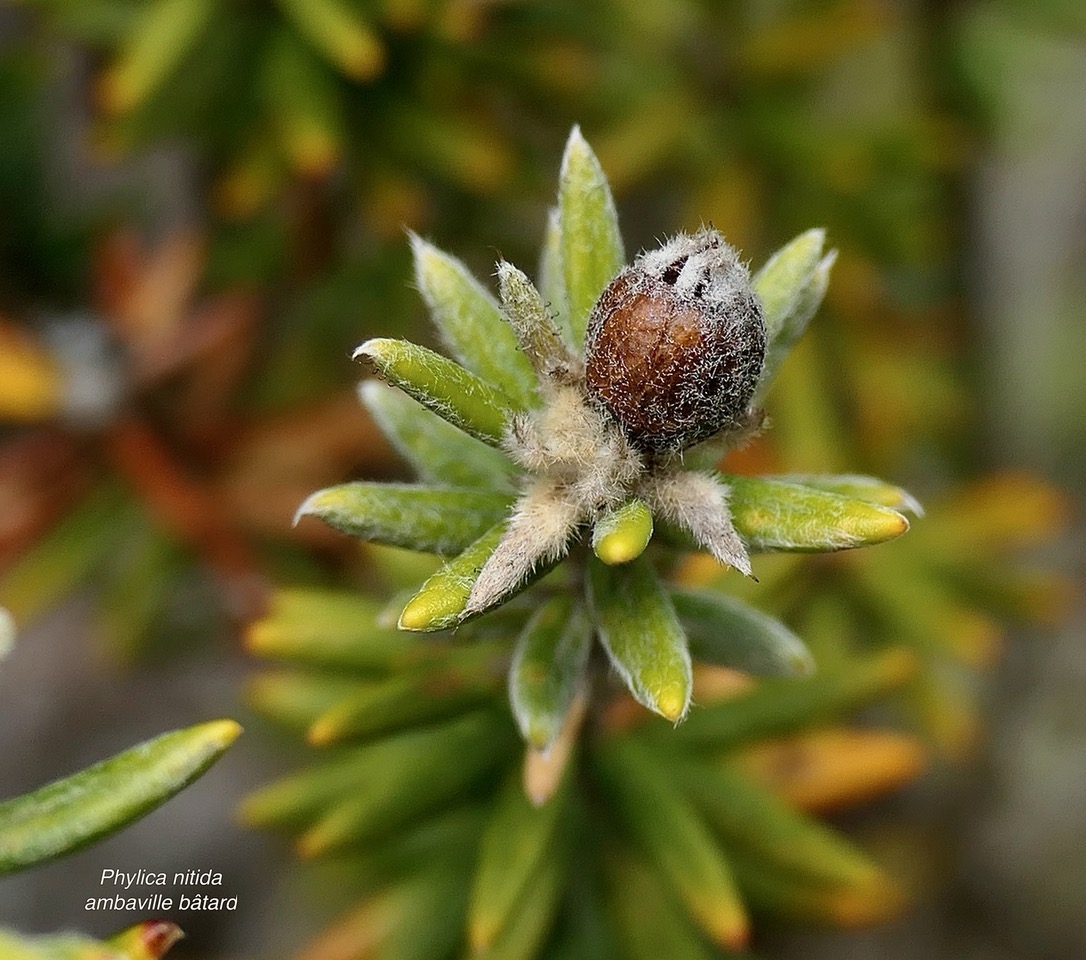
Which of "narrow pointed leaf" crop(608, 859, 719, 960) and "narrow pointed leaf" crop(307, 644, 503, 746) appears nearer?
"narrow pointed leaf" crop(307, 644, 503, 746)

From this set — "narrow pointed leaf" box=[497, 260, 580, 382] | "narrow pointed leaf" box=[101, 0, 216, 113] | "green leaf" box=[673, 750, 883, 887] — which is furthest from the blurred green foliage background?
"narrow pointed leaf" box=[497, 260, 580, 382]

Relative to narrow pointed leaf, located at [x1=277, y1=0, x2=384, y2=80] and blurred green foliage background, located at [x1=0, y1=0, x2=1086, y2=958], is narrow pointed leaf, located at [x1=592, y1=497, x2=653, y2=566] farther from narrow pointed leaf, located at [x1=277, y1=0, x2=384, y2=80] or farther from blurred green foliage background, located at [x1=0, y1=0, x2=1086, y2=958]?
narrow pointed leaf, located at [x1=277, y1=0, x2=384, y2=80]

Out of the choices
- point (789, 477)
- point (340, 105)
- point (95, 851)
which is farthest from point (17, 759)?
point (789, 477)

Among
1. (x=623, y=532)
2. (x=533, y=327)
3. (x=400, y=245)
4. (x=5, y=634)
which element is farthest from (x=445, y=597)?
(x=400, y=245)

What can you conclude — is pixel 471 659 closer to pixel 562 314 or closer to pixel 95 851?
pixel 562 314

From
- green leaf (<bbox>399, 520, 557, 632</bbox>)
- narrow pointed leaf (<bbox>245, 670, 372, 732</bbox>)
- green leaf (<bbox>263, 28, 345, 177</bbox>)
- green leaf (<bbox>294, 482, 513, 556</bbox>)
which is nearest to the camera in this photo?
green leaf (<bbox>399, 520, 557, 632</bbox>)

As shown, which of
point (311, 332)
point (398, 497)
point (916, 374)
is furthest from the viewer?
point (916, 374)

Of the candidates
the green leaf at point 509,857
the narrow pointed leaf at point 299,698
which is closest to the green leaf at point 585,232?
the green leaf at point 509,857
